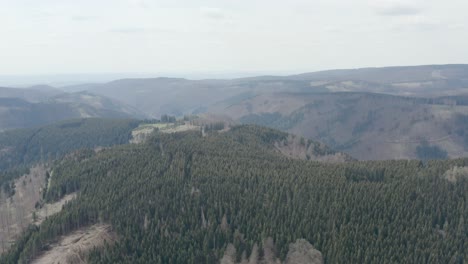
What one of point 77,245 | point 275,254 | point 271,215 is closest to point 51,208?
point 77,245

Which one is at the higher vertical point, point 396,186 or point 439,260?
point 396,186

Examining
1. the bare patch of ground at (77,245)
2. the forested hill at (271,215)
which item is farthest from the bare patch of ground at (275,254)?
the bare patch of ground at (77,245)

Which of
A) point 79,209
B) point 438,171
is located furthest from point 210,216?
point 438,171

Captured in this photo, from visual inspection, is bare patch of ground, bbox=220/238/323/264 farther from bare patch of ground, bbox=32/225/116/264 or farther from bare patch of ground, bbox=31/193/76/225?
bare patch of ground, bbox=31/193/76/225

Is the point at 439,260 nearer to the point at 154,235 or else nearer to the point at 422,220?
the point at 422,220

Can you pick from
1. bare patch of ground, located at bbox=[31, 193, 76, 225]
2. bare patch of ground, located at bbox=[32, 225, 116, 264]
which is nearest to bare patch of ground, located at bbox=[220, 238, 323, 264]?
bare patch of ground, located at bbox=[32, 225, 116, 264]

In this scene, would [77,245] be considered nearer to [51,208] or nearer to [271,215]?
[51,208]
